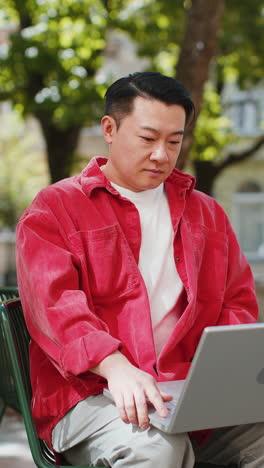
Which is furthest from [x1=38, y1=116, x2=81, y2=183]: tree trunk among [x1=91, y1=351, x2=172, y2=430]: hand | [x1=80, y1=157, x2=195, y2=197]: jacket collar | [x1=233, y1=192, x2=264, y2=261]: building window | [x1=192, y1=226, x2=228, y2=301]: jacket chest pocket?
[x1=233, y1=192, x2=264, y2=261]: building window

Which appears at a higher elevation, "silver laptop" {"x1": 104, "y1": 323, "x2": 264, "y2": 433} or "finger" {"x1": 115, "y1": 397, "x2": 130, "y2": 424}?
"silver laptop" {"x1": 104, "y1": 323, "x2": 264, "y2": 433}

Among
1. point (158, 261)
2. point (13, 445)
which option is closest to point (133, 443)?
point (158, 261)

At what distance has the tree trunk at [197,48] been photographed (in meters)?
5.81

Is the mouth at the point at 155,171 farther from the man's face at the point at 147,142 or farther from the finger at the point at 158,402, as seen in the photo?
the finger at the point at 158,402

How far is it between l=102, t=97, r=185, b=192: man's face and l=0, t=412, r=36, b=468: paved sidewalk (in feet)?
8.47

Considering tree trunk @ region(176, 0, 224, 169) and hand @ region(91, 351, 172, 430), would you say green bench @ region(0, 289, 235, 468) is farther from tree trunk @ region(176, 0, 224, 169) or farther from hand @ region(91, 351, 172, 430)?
tree trunk @ region(176, 0, 224, 169)

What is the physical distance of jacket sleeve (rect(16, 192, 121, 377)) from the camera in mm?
2090

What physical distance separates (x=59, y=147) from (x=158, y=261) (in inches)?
459

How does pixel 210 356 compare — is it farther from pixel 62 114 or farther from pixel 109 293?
pixel 62 114

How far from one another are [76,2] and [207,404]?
12323 millimetres

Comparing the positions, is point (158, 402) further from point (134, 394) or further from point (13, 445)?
point (13, 445)

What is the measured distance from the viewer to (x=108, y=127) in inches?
100

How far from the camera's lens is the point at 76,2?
13.4m

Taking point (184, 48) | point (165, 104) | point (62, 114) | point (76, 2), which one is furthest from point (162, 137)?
point (76, 2)
